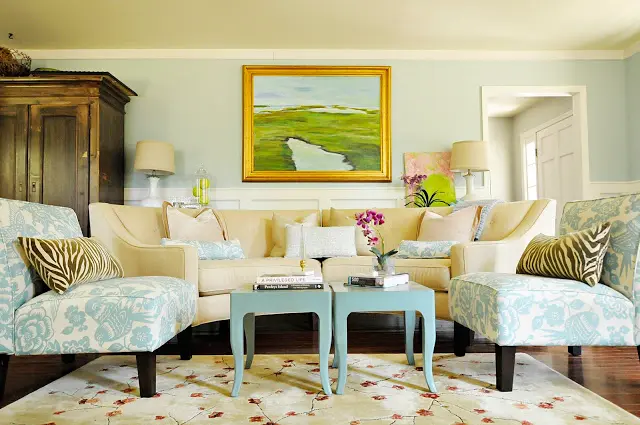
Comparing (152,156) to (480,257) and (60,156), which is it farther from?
(480,257)

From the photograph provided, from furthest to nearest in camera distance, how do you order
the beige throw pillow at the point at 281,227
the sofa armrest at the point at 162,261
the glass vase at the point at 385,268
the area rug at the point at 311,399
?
the beige throw pillow at the point at 281,227 → the sofa armrest at the point at 162,261 → the glass vase at the point at 385,268 → the area rug at the point at 311,399

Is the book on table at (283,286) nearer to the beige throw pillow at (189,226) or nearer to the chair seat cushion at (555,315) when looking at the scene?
the chair seat cushion at (555,315)

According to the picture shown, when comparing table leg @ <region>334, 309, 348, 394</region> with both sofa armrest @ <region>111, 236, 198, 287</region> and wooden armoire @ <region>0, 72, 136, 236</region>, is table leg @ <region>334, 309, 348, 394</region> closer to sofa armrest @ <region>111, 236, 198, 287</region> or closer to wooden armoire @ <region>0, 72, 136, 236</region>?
sofa armrest @ <region>111, 236, 198, 287</region>

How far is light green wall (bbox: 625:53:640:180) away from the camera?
5.01 m

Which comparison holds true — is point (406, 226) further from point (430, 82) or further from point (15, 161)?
point (15, 161)

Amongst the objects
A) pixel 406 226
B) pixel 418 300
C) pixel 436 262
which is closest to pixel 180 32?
pixel 406 226

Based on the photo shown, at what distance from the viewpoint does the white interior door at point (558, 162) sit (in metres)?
5.96

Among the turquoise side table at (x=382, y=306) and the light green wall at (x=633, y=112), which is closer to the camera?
the turquoise side table at (x=382, y=306)

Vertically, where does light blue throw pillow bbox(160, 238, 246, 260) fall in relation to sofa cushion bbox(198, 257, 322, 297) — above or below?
above

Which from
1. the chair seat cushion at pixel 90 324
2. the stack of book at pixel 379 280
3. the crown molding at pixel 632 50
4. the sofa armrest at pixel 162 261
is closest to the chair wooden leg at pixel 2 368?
the chair seat cushion at pixel 90 324

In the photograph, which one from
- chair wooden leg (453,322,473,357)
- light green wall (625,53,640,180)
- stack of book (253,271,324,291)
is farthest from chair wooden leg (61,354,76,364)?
light green wall (625,53,640,180)

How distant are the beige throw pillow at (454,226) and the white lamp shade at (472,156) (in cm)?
119

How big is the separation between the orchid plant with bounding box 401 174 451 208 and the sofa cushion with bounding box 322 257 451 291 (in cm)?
177

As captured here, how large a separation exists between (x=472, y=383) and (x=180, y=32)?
390 cm
